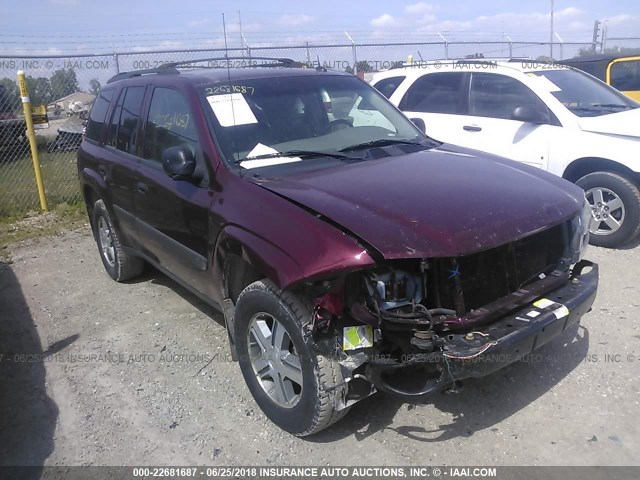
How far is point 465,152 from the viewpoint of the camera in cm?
386

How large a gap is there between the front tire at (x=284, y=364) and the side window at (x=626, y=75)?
29.9 ft

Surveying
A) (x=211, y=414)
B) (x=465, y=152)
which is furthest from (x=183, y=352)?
(x=465, y=152)

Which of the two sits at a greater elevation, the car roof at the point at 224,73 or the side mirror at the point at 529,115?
the car roof at the point at 224,73

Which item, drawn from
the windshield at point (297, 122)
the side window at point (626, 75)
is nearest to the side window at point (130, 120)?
the windshield at point (297, 122)

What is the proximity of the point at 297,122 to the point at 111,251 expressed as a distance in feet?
8.67

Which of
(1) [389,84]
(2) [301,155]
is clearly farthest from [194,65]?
(1) [389,84]

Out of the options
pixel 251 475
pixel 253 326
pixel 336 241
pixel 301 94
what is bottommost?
pixel 251 475

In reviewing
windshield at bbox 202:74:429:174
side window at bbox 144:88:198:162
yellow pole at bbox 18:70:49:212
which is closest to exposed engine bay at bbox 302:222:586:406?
windshield at bbox 202:74:429:174

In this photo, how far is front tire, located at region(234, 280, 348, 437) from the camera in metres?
2.62

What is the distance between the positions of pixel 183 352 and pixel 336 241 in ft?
6.69

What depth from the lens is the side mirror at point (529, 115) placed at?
581cm

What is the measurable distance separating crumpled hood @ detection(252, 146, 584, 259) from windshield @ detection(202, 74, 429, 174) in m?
0.30

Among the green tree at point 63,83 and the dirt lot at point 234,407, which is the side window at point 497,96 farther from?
the green tree at point 63,83

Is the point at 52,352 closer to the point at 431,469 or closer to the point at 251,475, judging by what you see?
the point at 251,475
